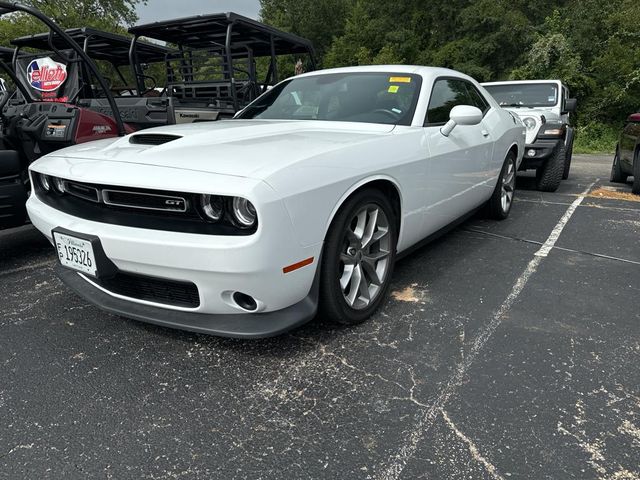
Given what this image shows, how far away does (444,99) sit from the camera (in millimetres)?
3553

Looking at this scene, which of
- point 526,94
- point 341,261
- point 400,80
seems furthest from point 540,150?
point 341,261

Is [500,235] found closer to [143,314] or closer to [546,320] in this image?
[546,320]

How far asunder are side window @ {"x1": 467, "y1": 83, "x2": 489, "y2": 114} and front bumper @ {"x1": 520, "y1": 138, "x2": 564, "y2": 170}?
2339mm

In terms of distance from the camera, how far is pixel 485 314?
9.05ft

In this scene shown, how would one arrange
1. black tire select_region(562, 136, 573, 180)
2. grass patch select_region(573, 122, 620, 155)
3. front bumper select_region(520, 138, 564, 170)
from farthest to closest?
grass patch select_region(573, 122, 620, 155)
black tire select_region(562, 136, 573, 180)
front bumper select_region(520, 138, 564, 170)

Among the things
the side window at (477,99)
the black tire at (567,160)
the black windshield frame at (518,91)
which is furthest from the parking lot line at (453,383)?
the black windshield frame at (518,91)

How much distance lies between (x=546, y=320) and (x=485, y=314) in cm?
32

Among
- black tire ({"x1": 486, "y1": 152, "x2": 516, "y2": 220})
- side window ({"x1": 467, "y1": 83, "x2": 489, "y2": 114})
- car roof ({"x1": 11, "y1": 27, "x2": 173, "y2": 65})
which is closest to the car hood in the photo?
side window ({"x1": 467, "y1": 83, "x2": 489, "y2": 114})

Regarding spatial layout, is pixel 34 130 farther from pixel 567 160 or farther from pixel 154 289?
pixel 567 160

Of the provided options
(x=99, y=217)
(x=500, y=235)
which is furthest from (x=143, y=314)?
(x=500, y=235)

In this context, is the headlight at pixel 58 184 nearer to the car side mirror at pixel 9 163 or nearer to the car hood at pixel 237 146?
the car hood at pixel 237 146

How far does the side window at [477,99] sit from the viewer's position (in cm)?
420

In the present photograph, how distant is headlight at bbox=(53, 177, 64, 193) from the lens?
8.56ft

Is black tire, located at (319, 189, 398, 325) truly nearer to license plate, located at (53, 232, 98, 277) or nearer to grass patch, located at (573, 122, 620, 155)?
license plate, located at (53, 232, 98, 277)
